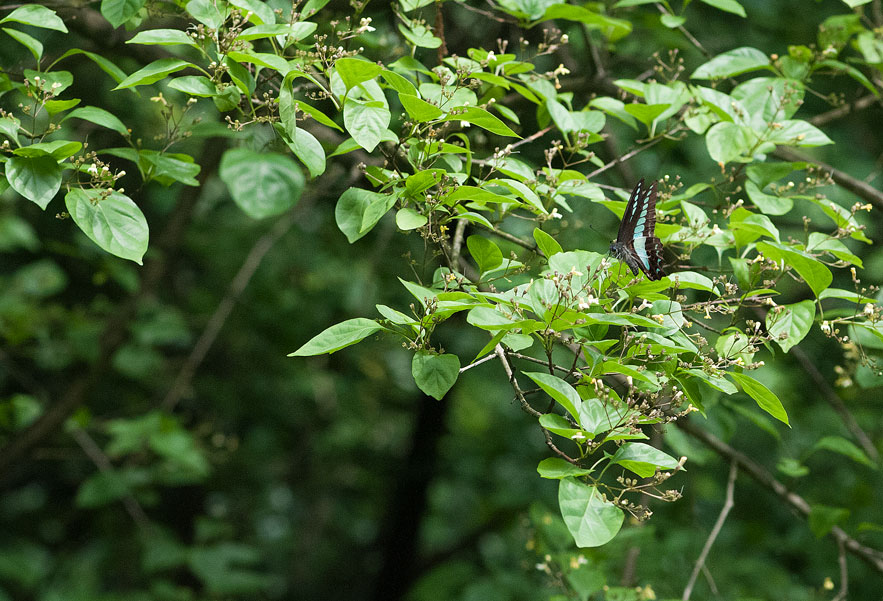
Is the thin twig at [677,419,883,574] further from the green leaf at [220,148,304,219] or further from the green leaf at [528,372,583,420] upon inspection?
the green leaf at [220,148,304,219]

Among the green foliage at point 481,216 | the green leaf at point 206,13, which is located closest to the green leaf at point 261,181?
the green foliage at point 481,216

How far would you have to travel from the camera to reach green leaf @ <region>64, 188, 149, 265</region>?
3.63ft

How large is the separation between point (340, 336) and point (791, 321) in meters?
0.72

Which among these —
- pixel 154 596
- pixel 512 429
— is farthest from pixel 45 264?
pixel 512 429

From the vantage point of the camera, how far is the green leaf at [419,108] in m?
1.03

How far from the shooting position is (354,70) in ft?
3.42

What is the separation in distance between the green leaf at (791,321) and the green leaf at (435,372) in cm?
51

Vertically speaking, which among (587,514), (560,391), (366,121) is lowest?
(587,514)

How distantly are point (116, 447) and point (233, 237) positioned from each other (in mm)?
1484

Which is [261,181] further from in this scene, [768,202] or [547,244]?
[768,202]

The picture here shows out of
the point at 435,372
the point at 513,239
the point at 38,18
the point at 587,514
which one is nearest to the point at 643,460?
the point at 587,514

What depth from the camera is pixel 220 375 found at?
4562 millimetres

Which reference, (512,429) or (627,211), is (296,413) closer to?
(512,429)

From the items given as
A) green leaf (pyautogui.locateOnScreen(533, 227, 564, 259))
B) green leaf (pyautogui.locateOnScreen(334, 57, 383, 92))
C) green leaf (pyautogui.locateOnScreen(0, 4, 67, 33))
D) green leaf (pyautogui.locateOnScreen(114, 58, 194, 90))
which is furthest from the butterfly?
green leaf (pyautogui.locateOnScreen(0, 4, 67, 33))
